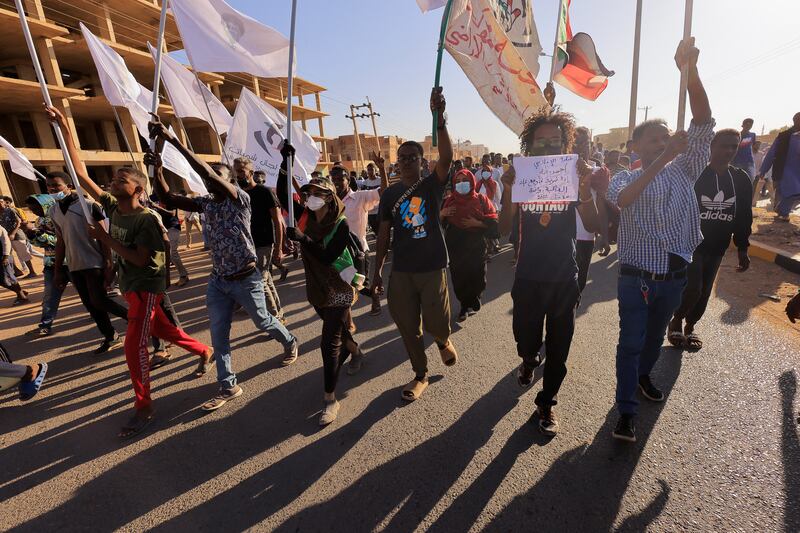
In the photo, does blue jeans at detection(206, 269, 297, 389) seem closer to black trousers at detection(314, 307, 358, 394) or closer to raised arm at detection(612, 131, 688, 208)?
black trousers at detection(314, 307, 358, 394)

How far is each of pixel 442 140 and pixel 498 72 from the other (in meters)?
1.04

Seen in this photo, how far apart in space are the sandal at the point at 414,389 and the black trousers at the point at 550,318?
0.94 m

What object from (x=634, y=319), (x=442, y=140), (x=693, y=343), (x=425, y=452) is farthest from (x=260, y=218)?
(x=693, y=343)

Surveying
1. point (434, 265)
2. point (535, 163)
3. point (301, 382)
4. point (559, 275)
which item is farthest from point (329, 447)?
point (535, 163)

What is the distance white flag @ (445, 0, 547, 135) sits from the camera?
3062 mm

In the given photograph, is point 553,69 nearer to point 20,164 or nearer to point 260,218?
point 260,218

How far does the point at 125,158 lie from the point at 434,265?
22221 mm

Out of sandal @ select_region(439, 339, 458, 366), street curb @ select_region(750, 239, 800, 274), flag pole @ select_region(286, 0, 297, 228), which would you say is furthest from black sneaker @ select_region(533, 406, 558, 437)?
street curb @ select_region(750, 239, 800, 274)

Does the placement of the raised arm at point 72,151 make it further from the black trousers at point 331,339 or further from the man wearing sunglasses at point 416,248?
the man wearing sunglasses at point 416,248

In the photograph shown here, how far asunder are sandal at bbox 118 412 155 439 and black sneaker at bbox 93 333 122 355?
188 centimetres

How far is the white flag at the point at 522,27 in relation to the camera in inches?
149

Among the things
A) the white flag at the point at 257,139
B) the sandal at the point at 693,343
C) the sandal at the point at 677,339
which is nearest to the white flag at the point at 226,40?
the white flag at the point at 257,139

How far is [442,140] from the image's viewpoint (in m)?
2.60

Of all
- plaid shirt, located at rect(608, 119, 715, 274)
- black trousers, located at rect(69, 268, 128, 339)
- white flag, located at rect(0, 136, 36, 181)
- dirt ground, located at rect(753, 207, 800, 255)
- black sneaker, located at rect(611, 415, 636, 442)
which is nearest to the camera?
plaid shirt, located at rect(608, 119, 715, 274)
